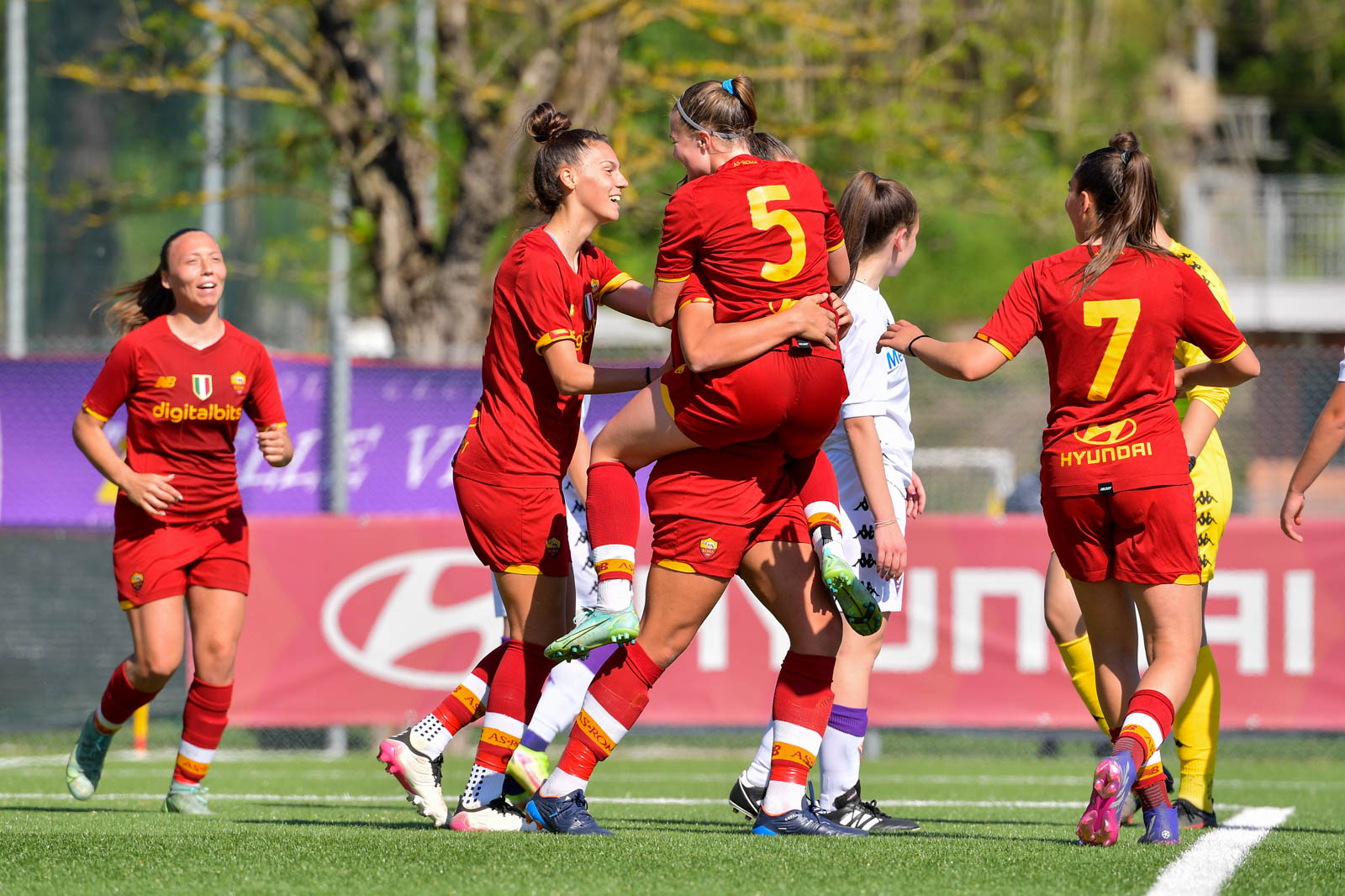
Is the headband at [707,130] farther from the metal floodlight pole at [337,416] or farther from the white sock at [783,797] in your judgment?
the metal floodlight pole at [337,416]

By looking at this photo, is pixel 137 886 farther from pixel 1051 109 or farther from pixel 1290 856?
pixel 1051 109

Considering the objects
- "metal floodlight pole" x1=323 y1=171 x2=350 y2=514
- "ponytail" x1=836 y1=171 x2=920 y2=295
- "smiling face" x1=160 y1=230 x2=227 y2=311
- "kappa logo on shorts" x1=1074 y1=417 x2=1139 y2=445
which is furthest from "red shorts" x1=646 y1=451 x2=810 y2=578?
"metal floodlight pole" x1=323 y1=171 x2=350 y2=514

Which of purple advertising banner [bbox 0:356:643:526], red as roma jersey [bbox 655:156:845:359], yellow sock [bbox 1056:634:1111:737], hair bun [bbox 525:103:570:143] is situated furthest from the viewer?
purple advertising banner [bbox 0:356:643:526]

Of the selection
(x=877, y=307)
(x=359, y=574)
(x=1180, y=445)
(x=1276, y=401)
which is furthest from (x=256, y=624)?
(x=1276, y=401)

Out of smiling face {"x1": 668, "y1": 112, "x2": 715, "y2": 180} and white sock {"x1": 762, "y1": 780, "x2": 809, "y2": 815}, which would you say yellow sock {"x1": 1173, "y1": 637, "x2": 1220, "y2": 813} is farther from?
smiling face {"x1": 668, "y1": 112, "x2": 715, "y2": 180}

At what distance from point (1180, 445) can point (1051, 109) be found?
1238 centimetres

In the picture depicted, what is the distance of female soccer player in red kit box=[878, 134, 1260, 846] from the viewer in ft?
14.4

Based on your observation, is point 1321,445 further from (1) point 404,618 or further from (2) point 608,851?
(1) point 404,618

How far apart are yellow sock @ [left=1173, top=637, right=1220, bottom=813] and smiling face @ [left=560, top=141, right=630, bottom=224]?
2.49 metres

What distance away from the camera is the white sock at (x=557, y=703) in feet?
15.2

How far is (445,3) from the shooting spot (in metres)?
11.2

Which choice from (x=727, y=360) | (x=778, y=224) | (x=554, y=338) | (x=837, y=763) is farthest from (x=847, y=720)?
(x=778, y=224)

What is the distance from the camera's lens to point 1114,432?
14.5ft

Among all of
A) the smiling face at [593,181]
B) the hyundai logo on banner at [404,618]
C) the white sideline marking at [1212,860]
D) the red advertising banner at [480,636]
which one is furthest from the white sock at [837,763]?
the hyundai logo on banner at [404,618]
